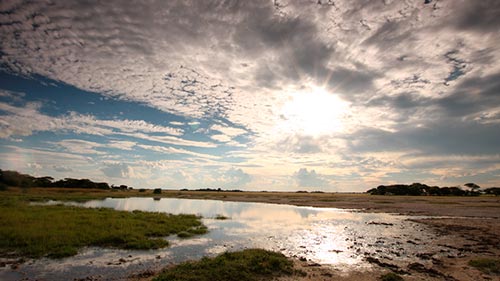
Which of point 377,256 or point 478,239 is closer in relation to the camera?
point 377,256

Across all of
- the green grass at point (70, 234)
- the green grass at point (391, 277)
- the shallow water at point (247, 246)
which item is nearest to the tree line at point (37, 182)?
the green grass at point (70, 234)

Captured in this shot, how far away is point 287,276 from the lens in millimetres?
14109

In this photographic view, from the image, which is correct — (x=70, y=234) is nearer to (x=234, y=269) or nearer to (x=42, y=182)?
(x=234, y=269)

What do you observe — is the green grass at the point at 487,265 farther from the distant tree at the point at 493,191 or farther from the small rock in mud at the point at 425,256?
the distant tree at the point at 493,191

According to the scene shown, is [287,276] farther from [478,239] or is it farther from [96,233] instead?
[478,239]

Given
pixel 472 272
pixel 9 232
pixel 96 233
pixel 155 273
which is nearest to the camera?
pixel 155 273

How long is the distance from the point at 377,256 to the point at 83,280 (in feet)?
57.8

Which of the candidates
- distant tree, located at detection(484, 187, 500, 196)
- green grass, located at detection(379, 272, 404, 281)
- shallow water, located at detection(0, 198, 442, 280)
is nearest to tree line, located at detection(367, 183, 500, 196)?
distant tree, located at detection(484, 187, 500, 196)

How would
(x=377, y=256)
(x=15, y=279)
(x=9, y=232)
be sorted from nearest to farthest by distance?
(x=15, y=279)
(x=377, y=256)
(x=9, y=232)

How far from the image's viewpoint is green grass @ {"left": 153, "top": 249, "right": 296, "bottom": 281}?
42.9 ft

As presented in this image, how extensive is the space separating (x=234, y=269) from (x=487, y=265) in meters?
14.7

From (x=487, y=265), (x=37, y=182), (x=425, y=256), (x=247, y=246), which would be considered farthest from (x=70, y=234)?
(x=37, y=182)

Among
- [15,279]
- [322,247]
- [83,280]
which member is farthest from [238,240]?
[15,279]

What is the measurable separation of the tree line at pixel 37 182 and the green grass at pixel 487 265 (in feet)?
390
